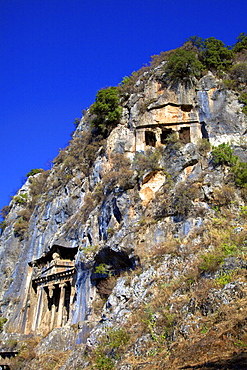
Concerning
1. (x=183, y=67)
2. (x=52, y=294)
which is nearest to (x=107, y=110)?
(x=183, y=67)

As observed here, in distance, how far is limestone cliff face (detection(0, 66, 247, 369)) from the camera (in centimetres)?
1923

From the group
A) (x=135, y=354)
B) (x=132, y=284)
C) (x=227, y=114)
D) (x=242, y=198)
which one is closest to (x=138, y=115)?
(x=227, y=114)

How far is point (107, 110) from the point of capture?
32.2 metres

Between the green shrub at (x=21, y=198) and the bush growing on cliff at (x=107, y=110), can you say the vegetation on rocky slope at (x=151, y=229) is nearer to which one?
the bush growing on cliff at (x=107, y=110)

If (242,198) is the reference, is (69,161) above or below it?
above

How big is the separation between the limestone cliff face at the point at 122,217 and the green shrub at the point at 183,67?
3.09 feet

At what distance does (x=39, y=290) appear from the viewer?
32281 mm

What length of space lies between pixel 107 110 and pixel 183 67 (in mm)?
7369

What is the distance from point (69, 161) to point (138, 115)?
885 cm

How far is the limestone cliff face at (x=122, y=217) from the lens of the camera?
19234 mm

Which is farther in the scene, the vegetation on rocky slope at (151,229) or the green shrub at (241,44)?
the green shrub at (241,44)

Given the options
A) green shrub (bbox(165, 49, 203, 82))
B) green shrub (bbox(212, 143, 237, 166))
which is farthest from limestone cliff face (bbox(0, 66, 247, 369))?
green shrub (bbox(165, 49, 203, 82))

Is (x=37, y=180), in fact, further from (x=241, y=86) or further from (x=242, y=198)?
(x=242, y=198)

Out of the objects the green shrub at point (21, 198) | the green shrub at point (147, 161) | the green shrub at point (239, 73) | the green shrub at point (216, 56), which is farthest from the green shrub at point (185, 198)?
the green shrub at point (21, 198)
